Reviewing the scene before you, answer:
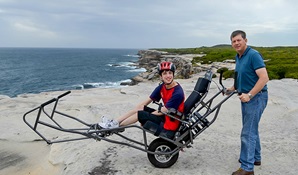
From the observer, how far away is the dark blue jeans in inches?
171

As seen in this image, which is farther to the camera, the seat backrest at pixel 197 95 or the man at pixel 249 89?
the seat backrest at pixel 197 95

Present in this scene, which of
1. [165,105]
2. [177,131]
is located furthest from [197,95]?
[177,131]

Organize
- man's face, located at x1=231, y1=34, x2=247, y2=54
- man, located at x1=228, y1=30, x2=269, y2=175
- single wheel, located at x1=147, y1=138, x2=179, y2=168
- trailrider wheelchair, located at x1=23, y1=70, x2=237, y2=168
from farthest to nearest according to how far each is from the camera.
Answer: single wheel, located at x1=147, y1=138, x2=179, y2=168 → trailrider wheelchair, located at x1=23, y1=70, x2=237, y2=168 → man's face, located at x1=231, y1=34, x2=247, y2=54 → man, located at x1=228, y1=30, x2=269, y2=175

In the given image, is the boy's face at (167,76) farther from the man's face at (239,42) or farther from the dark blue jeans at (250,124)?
the dark blue jeans at (250,124)

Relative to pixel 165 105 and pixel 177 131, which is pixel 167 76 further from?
pixel 177 131

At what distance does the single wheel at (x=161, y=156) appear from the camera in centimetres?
482

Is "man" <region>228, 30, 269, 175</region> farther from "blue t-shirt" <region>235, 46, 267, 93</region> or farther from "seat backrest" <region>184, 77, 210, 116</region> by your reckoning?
"seat backrest" <region>184, 77, 210, 116</region>

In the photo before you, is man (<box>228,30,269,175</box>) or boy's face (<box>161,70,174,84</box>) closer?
man (<box>228,30,269,175</box>)

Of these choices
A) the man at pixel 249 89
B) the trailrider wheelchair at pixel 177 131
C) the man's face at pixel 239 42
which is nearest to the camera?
the man at pixel 249 89

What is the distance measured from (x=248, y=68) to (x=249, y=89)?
33cm

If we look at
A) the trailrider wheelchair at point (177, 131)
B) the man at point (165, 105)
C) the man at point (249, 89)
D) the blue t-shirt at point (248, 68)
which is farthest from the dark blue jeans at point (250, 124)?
the man at point (165, 105)

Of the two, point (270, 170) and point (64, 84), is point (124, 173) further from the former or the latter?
point (64, 84)

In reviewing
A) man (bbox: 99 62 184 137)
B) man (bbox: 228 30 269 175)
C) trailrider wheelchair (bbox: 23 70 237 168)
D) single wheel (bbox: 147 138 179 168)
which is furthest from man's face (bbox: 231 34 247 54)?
single wheel (bbox: 147 138 179 168)

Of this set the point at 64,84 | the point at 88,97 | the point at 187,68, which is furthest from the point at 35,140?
the point at 64,84
